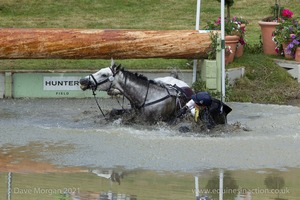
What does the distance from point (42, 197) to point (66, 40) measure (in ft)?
20.2

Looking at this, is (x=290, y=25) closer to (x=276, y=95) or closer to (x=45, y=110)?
(x=276, y=95)

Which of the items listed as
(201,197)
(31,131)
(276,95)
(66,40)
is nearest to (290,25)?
(276,95)

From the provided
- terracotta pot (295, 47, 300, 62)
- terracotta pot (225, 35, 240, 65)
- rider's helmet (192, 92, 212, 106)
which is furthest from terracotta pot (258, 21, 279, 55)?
rider's helmet (192, 92, 212, 106)

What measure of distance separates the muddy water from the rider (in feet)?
0.59

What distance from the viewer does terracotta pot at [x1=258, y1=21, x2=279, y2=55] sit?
735 inches

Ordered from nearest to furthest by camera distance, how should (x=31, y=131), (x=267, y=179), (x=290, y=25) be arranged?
(x=267, y=179) < (x=31, y=131) < (x=290, y=25)

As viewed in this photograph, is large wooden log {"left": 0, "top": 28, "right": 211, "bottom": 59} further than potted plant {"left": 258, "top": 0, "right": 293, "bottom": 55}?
No

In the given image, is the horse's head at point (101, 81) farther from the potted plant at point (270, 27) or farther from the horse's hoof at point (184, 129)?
the potted plant at point (270, 27)

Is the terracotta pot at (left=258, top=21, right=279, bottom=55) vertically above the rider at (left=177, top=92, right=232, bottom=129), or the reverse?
the terracotta pot at (left=258, top=21, right=279, bottom=55)

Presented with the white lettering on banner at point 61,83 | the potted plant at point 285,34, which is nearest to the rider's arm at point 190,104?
the white lettering on banner at point 61,83

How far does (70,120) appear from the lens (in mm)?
14914

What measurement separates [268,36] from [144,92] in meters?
5.31

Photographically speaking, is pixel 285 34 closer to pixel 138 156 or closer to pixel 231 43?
pixel 231 43

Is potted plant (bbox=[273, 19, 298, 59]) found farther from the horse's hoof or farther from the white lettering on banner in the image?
the horse's hoof
